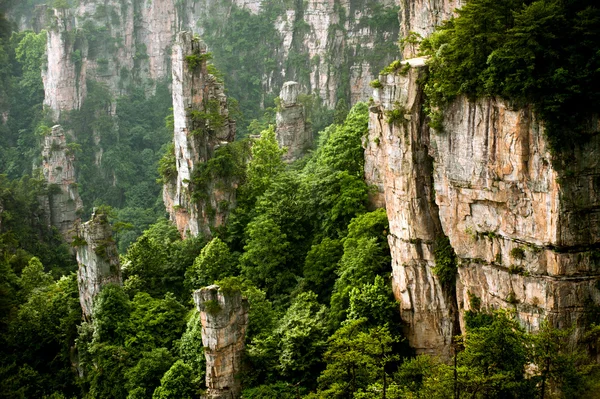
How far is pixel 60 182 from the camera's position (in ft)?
227

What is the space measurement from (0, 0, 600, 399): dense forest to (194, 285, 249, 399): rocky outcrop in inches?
21.5

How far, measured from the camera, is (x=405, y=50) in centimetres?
4031

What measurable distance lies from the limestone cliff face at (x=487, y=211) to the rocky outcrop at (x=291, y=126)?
23266 millimetres

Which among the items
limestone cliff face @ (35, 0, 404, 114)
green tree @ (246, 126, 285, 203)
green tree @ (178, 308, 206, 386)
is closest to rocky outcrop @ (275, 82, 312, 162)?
green tree @ (246, 126, 285, 203)

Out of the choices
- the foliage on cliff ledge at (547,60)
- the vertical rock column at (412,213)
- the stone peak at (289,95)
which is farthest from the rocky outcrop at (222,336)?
the stone peak at (289,95)

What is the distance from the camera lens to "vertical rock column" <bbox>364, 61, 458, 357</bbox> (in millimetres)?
32438

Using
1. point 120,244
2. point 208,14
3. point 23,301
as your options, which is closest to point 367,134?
point 23,301

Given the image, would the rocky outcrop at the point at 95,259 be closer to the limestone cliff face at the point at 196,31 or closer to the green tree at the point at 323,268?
the green tree at the point at 323,268

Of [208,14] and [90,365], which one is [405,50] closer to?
[90,365]

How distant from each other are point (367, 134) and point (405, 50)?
4392mm

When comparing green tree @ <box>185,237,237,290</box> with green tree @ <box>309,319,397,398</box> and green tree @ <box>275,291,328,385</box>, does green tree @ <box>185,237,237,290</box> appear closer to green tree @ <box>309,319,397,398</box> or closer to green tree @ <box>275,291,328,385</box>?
green tree @ <box>275,291,328,385</box>

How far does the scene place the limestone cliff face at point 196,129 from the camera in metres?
47.0

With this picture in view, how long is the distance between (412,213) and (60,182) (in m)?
41.9

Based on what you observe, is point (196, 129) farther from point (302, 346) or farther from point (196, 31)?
point (196, 31)
